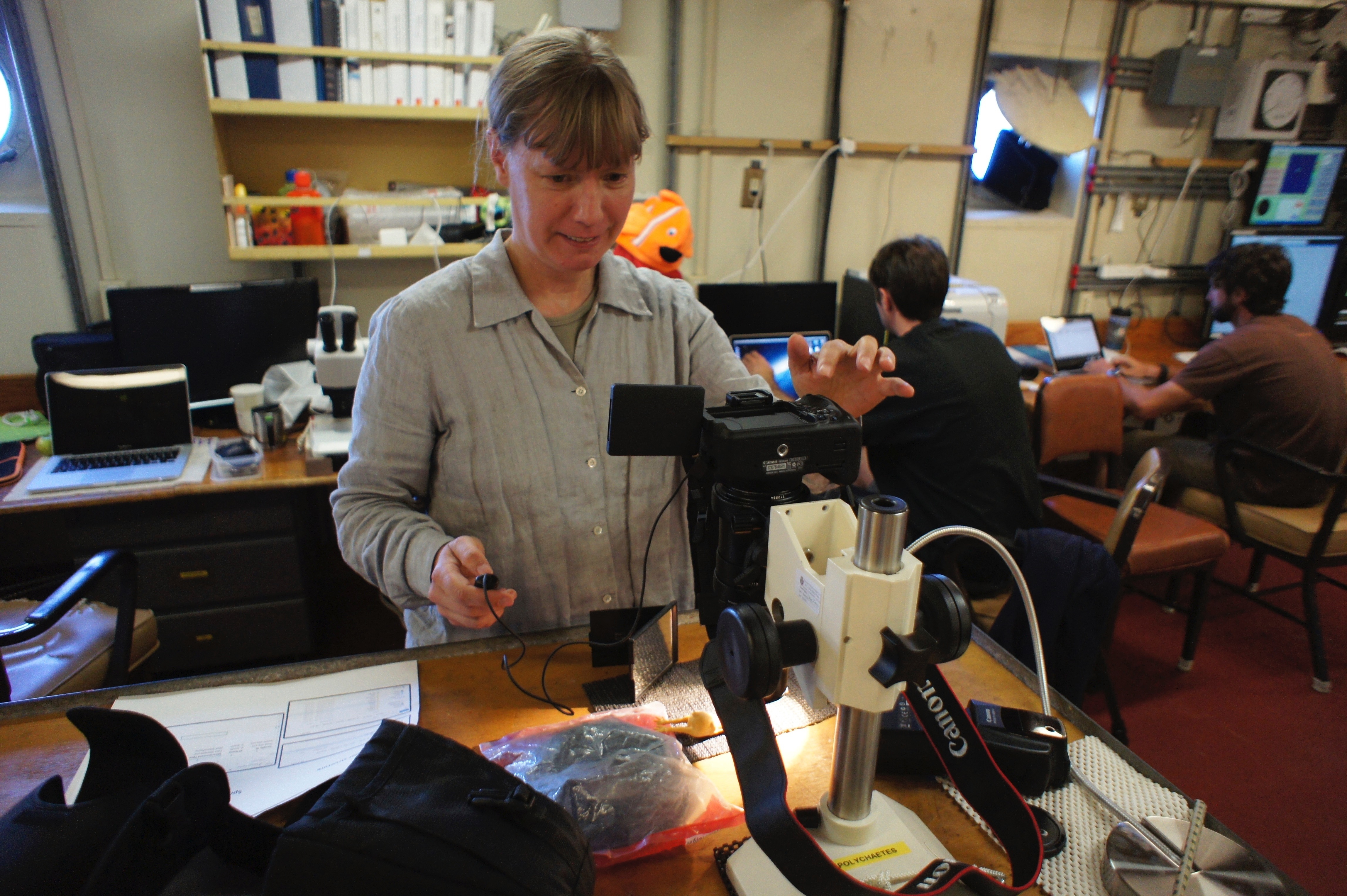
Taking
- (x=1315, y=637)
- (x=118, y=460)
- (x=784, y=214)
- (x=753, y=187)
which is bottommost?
(x=1315, y=637)

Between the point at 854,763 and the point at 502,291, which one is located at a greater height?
the point at 502,291

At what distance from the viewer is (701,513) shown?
2.38 feet

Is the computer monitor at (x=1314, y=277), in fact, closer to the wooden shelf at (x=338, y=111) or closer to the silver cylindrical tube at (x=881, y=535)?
the wooden shelf at (x=338, y=111)

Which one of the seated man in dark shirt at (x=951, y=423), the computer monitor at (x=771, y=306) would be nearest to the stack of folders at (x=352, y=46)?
the computer monitor at (x=771, y=306)

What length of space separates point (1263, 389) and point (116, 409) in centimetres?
372

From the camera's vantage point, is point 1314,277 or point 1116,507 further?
point 1314,277

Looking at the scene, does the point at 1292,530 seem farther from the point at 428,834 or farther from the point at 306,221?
the point at 306,221

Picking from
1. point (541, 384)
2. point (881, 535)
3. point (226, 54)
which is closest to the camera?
point (881, 535)

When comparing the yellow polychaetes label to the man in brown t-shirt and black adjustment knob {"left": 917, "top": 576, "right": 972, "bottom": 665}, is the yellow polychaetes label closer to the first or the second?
black adjustment knob {"left": 917, "top": 576, "right": 972, "bottom": 665}

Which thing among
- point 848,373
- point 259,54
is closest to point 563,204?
point 848,373

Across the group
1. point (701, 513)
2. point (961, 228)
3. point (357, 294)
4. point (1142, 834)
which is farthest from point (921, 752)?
point (961, 228)

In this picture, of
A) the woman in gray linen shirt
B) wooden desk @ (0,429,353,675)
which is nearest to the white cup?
wooden desk @ (0,429,353,675)

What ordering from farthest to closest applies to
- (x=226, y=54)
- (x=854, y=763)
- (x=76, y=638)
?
(x=226, y=54) → (x=76, y=638) → (x=854, y=763)

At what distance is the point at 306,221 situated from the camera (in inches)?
101
